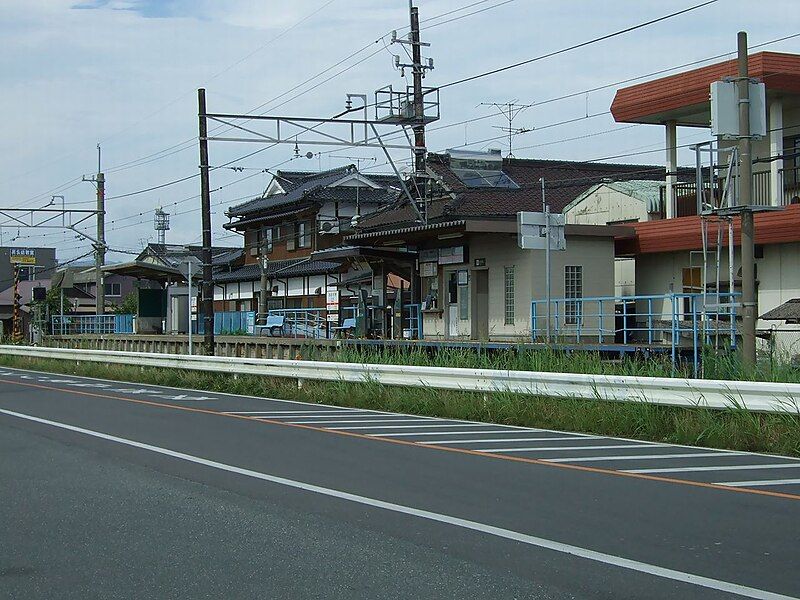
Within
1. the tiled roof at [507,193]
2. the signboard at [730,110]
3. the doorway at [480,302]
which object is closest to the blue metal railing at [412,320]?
the doorway at [480,302]

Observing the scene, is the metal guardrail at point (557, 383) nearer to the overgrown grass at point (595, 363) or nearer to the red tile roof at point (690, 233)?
the overgrown grass at point (595, 363)

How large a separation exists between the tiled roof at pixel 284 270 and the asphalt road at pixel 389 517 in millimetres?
35863

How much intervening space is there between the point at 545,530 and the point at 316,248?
45454mm

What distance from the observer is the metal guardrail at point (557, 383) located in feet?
41.6

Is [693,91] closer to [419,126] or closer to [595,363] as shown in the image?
[419,126]

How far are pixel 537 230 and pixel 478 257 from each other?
33.5ft

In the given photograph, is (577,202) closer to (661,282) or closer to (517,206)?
(517,206)

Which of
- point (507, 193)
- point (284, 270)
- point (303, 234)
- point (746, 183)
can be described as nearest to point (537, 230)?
point (746, 183)

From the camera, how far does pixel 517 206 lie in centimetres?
3678

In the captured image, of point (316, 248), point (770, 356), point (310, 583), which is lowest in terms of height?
point (310, 583)

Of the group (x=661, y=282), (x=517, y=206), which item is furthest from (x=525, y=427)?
(x=517, y=206)

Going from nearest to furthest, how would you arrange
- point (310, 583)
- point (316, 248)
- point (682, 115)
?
point (310, 583) < point (682, 115) < point (316, 248)

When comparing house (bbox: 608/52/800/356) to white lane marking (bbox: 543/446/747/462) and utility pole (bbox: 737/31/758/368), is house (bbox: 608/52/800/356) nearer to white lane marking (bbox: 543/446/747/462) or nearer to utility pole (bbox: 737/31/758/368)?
utility pole (bbox: 737/31/758/368)

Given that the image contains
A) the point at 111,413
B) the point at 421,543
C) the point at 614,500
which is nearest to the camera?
the point at 421,543
